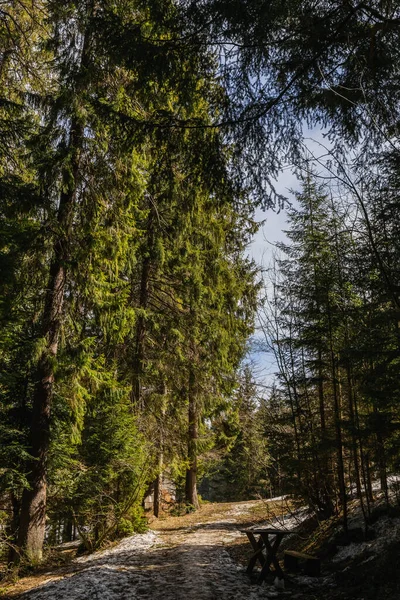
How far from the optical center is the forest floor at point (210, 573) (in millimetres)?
5574

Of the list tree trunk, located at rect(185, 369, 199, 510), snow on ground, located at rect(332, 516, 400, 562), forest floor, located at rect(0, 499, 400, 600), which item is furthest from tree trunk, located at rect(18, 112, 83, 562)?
tree trunk, located at rect(185, 369, 199, 510)

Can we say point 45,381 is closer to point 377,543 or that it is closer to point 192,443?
point 377,543

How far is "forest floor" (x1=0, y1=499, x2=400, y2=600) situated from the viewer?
5574mm

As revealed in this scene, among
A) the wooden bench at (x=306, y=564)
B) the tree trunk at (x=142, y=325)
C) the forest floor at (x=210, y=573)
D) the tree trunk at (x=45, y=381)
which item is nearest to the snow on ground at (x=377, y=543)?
the forest floor at (x=210, y=573)

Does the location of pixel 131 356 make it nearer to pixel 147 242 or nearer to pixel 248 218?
pixel 147 242

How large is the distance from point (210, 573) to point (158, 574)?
34.4 inches

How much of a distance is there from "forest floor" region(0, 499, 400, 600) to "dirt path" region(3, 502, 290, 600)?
14 millimetres

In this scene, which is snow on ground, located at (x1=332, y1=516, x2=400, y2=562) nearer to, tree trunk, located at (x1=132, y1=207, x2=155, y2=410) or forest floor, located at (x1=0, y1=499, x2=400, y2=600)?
forest floor, located at (x1=0, y1=499, x2=400, y2=600)

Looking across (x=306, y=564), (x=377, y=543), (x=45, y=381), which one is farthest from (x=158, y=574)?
(x=45, y=381)

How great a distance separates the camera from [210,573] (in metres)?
6.89

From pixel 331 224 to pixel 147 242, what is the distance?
5.96 meters

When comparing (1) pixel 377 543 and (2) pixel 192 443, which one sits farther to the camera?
(2) pixel 192 443

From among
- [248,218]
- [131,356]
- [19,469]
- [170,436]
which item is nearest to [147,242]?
[131,356]

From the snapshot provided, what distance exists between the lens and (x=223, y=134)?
5.25 meters
